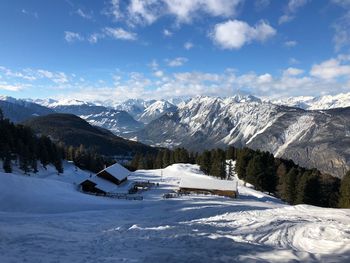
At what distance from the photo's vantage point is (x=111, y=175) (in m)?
87.1

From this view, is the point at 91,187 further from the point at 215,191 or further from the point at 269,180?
the point at 269,180

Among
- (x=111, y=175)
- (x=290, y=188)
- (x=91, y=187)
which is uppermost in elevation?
(x=111, y=175)

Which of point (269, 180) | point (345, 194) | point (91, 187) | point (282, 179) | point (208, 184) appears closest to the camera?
point (91, 187)

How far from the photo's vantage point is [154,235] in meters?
29.3

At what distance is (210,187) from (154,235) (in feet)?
173

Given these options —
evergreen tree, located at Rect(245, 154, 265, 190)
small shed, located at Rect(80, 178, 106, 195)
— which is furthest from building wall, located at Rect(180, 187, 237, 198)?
evergreen tree, located at Rect(245, 154, 265, 190)

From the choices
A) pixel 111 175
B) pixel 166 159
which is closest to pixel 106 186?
pixel 111 175

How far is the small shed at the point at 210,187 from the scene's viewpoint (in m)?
79.0

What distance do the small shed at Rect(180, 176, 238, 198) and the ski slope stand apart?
2599 centimetres

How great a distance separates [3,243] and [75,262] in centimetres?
668

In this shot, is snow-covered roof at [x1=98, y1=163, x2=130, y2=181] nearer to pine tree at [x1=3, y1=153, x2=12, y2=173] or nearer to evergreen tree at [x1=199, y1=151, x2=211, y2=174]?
pine tree at [x1=3, y1=153, x2=12, y2=173]

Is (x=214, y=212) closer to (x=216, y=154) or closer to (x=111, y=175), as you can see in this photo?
(x=111, y=175)

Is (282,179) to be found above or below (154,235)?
above

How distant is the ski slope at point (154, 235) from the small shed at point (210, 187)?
85.3ft
